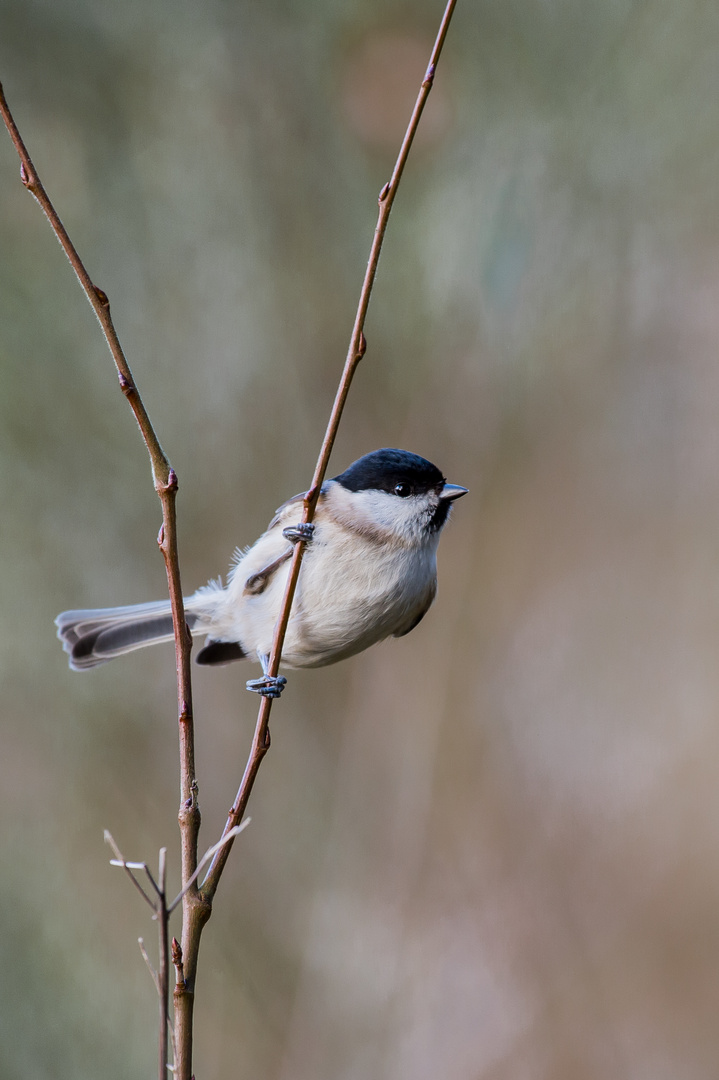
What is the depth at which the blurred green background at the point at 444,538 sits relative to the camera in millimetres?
2934

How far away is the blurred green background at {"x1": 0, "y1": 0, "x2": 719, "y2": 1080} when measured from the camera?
2934 millimetres

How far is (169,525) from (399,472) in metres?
0.87

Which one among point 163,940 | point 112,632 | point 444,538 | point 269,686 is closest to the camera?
point 163,940

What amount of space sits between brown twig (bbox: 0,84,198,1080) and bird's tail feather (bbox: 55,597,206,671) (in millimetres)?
1135

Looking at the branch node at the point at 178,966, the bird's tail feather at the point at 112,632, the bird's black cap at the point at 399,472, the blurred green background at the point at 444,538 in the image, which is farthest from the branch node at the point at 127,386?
the blurred green background at the point at 444,538

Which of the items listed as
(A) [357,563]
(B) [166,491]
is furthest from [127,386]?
(A) [357,563]

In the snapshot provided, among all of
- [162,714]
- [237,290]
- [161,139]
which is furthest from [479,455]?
[161,139]

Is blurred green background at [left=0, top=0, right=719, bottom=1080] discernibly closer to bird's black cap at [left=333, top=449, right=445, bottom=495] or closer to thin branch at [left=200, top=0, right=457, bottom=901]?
bird's black cap at [left=333, top=449, right=445, bottom=495]

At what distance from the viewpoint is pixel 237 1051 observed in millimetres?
2922

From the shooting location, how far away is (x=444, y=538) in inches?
131

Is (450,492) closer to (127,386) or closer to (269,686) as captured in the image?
(269,686)

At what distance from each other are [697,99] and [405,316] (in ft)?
4.43

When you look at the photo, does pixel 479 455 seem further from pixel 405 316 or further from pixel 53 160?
pixel 53 160

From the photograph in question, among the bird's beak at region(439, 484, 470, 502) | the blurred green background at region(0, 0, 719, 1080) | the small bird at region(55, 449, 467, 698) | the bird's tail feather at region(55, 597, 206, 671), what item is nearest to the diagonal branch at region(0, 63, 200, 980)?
the small bird at region(55, 449, 467, 698)
